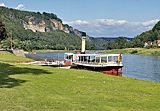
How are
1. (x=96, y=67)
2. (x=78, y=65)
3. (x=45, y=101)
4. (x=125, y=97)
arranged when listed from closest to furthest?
(x=45, y=101) → (x=125, y=97) → (x=96, y=67) → (x=78, y=65)

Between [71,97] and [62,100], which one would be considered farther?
[71,97]

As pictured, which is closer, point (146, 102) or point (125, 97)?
point (146, 102)

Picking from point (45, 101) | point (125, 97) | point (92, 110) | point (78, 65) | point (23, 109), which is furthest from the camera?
point (78, 65)

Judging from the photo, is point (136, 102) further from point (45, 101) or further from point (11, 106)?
point (11, 106)

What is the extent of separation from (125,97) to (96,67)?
79.9 feet

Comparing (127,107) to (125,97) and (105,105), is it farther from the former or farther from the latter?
(125,97)

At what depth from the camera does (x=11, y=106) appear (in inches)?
355

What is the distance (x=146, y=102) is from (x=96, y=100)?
137 inches

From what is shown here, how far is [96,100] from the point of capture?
11336mm

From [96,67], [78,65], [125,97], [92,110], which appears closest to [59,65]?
[78,65]

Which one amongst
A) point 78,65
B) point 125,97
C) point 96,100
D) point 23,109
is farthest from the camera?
point 78,65

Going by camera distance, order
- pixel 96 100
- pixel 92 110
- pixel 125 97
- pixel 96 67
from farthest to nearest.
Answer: pixel 96 67 < pixel 125 97 < pixel 96 100 < pixel 92 110

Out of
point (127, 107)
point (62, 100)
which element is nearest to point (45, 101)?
point (62, 100)

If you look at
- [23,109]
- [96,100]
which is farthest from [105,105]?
[23,109]
